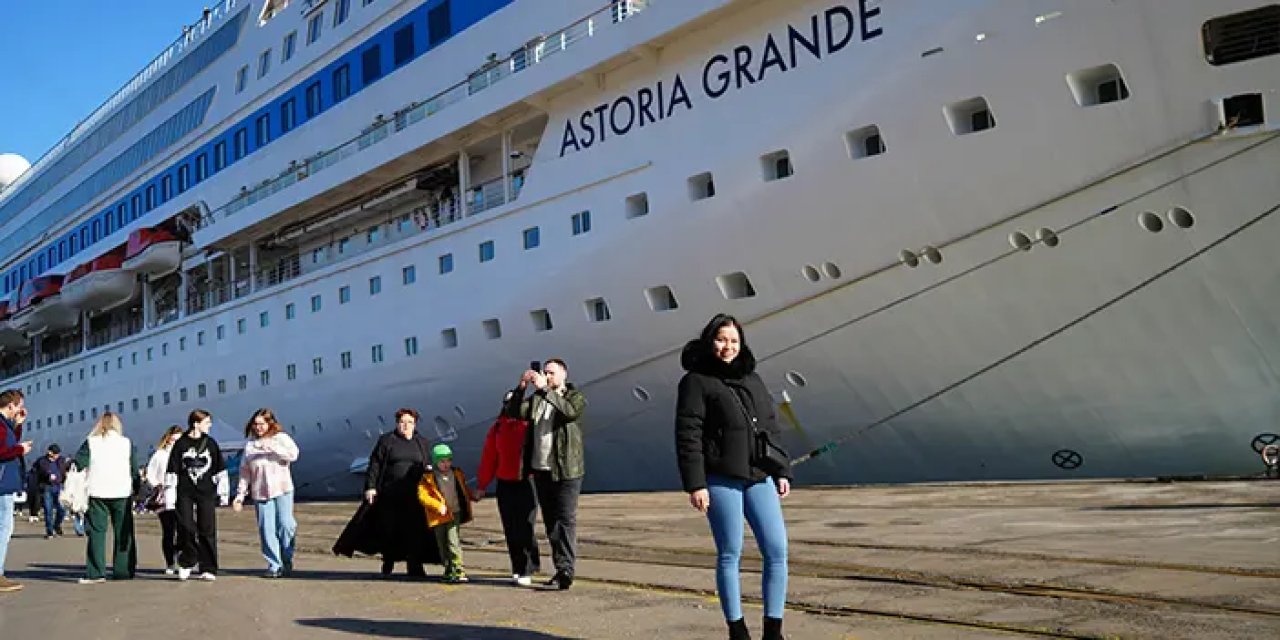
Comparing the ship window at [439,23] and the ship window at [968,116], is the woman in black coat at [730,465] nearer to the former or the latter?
the ship window at [968,116]

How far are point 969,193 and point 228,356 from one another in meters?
17.7

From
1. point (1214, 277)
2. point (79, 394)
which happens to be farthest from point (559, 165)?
point (79, 394)

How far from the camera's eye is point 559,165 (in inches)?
547

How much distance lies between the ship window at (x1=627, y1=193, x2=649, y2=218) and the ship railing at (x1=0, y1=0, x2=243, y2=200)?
18005mm

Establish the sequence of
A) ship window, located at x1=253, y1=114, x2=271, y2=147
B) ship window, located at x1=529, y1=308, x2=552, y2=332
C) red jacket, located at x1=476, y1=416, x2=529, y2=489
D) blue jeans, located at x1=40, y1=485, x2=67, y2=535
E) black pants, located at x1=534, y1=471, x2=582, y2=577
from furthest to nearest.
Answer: ship window, located at x1=253, y1=114, x2=271, y2=147 → blue jeans, located at x1=40, y1=485, x2=67, y2=535 → ship window, located at x1=529, y1=308, x2=552, y2=332 → red jacket, located at x1=476, y1=416, x2=529, y2=489 → black pants, located at x1=534, y1=471, x2=582, y2=577

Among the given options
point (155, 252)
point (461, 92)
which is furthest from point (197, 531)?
point (155, 252)

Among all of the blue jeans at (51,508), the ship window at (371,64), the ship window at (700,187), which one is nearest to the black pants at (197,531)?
the ship window at (700,187)

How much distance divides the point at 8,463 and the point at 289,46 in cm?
1730

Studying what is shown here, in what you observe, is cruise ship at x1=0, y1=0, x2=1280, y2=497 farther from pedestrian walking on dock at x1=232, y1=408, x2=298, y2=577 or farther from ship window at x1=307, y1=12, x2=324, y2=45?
pedestrian walking on dock at x1=232, y1=408, x2=298, y2=577

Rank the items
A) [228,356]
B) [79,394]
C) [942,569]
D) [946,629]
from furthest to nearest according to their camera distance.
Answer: [79,394] → [228,356] → [942,569] → [946,629]

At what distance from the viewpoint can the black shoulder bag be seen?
167 inches

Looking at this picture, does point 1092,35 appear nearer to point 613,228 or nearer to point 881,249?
point 881,249

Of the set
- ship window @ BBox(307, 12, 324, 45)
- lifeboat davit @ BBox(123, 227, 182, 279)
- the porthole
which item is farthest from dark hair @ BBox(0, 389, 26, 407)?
lifeboat davit @ BBox(123, 227, 182, 279)

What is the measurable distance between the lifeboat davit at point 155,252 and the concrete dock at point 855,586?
722 inches
